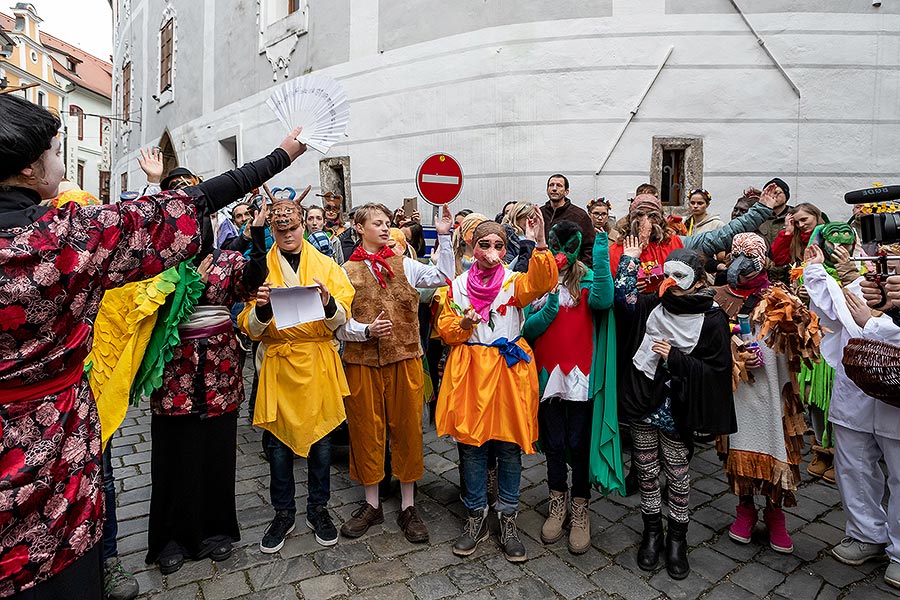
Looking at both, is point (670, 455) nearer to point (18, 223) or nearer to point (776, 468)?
point (776, 468)

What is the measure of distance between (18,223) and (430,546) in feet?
9.02

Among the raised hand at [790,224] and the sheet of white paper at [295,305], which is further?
the raised hand at [790,224]

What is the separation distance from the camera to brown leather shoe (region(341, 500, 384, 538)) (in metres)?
3.45

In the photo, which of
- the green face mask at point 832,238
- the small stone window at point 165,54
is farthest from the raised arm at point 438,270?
the small stone window at point 165,54

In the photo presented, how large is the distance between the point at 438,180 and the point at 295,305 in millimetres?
2830

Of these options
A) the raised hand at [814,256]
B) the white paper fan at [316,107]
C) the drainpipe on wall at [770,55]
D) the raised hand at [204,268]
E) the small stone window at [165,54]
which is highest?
the small stone window at [165,54]

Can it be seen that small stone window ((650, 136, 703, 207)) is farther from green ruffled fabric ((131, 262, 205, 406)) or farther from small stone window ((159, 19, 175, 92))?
small stone window ((159, 19, 175, 92))

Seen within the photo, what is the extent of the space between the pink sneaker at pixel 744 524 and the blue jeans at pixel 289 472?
2544 millimetres

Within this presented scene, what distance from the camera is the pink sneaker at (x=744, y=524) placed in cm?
343

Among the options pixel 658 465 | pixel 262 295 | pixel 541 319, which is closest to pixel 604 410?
pixel 658 465

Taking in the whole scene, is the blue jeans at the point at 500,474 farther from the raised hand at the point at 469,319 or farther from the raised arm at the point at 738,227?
the raised arm at the point at 738,227

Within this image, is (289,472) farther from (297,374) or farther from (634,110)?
(634,110)

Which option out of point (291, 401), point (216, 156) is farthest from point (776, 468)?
point (216, 156)

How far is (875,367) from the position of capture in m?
2.68
